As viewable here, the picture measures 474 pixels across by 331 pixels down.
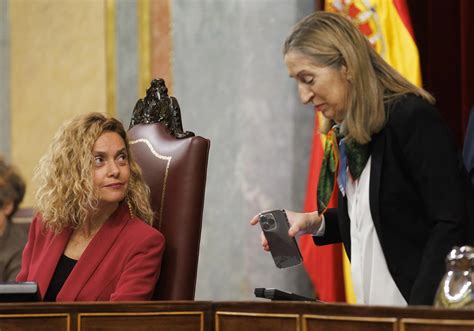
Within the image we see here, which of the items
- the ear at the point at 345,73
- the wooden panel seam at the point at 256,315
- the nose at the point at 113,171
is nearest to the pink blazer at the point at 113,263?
the nose at the point at 113,171

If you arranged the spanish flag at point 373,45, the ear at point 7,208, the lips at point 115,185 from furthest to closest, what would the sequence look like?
the spanish flag at point 373,45 < the ear at point 7,208 < the lips at point 115,185

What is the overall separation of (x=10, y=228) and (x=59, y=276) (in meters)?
0.97

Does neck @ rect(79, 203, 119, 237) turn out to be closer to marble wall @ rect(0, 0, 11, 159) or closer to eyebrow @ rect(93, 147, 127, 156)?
eyebrow @ rect(93, 147, 127, 156)

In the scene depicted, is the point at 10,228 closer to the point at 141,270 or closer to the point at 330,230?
the point at 141,270

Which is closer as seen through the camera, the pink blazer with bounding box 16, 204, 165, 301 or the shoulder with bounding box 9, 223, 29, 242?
the pink blazer with bounding box 16, 204, 165, 301

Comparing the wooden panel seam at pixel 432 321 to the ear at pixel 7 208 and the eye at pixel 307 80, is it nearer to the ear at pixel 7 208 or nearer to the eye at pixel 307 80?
the eye at pixel 307 80

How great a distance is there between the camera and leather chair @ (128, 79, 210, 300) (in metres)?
2.87

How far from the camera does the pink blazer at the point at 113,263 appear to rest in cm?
277

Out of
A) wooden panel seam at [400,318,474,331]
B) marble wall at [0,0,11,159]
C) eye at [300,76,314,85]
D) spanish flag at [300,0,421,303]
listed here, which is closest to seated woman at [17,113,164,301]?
eye at [300,76,314,85]

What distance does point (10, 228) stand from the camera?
381 cm

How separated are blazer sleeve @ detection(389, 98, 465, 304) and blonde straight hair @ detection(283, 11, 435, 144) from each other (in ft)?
0.18

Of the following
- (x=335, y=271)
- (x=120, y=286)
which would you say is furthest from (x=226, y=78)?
(x=120, y=286)

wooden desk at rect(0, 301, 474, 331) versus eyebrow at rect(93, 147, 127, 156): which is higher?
eyebrow at rect(93, 147, 127, 156)

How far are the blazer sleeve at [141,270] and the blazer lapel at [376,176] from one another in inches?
29.2
